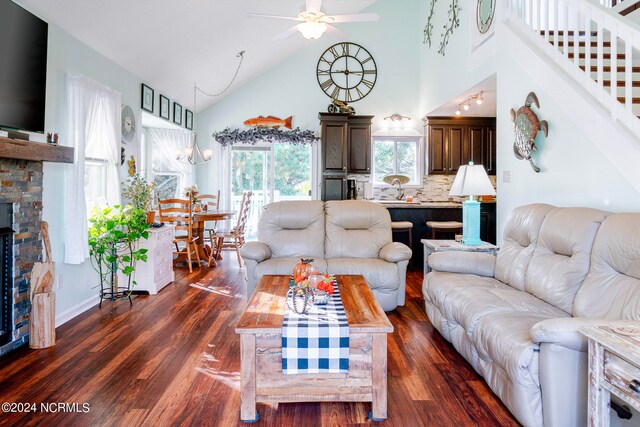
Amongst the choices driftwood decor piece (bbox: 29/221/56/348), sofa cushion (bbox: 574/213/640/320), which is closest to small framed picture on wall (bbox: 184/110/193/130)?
driftwood decor piece (bbox: 29/221/56/348)

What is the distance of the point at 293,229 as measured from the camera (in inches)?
166

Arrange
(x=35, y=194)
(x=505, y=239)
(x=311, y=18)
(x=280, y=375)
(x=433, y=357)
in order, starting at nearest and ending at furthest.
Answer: (x=280, y=375)
(x=433, y=357)
(x=35, y=194)
(x=505, y=239)
(x=311, y=18)

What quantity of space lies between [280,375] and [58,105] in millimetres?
3086

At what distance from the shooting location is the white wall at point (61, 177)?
3.32m

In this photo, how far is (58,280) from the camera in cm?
343

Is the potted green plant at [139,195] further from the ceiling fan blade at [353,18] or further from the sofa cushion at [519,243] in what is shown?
the sofa cushion at [519,243]

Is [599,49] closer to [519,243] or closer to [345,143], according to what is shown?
[519,243]

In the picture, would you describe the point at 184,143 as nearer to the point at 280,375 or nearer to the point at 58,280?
the point at 58,280

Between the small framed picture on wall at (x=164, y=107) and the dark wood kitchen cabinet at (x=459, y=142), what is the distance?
4.54m

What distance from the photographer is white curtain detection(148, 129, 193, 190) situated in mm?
6965

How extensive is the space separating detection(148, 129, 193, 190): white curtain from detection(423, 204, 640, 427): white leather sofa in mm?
5452

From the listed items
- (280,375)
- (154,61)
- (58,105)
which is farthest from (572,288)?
(154,61)

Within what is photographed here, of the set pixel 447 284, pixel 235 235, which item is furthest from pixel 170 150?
pixel 447 284

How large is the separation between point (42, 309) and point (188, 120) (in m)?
5.00
